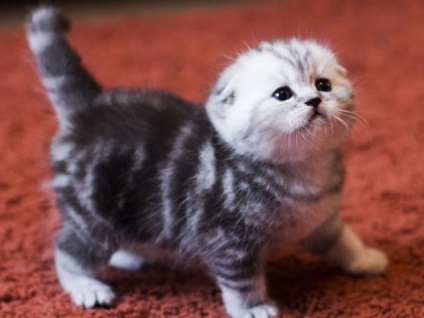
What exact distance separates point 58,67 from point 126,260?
493mm

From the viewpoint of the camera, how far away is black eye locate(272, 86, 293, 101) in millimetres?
1269

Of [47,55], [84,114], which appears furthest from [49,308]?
[47,55]

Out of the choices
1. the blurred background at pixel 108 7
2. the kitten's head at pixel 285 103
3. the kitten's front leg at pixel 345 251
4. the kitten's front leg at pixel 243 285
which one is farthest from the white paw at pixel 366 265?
the blurred background at pixel 108 7

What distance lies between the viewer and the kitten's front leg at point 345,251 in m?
1.54

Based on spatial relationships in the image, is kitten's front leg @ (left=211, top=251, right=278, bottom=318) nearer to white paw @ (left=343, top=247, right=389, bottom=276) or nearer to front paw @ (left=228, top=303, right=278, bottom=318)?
front paw @ (left=228, top=303, right=278, bottom=318)

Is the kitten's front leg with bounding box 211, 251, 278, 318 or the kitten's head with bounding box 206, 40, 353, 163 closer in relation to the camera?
the kitten's head with bounding box 206, 40, 353, 163

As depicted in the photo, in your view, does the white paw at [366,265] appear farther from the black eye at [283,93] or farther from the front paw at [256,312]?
the black eye at [283,93]

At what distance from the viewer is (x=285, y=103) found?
1250 millimetres

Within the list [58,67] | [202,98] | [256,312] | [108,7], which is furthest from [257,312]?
[108,7]

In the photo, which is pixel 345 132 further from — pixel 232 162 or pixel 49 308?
pixel 49 308

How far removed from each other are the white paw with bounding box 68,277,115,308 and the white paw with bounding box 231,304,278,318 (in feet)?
0.96

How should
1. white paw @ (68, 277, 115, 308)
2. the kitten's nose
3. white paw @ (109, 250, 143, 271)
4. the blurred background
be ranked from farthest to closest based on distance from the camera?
the blurred background, white paw @ (109, 250, 143, 271), white paw @ (68, 277, 115, 308), the kitten's nose

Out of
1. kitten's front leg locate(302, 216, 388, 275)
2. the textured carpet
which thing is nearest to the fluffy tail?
the textured carpet

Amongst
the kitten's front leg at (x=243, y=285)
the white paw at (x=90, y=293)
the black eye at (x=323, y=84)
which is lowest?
the white paw at (x=90, y=293)
